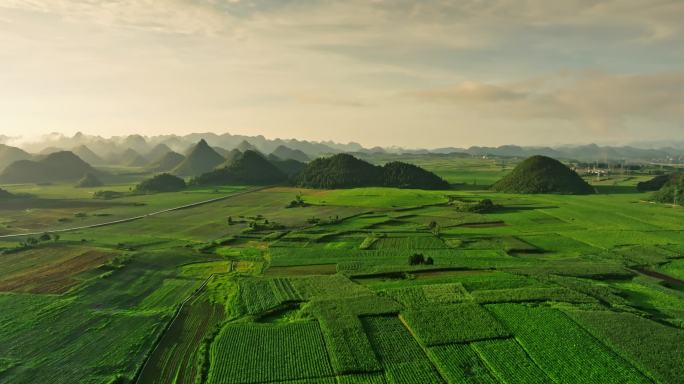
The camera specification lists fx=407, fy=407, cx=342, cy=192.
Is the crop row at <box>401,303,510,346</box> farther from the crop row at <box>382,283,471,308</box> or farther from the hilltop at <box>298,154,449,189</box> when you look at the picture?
the hilltop at <box>298,154,449,189</box>

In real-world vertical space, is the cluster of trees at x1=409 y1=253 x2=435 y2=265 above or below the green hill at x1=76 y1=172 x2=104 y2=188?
below

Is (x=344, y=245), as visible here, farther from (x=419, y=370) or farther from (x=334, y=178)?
(x=334, y=178)

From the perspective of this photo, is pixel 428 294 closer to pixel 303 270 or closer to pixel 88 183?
pixel 303 270

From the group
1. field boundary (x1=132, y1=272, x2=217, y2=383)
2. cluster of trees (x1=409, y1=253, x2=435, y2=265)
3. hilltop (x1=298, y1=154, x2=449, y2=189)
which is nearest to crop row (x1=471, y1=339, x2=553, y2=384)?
cluster of trees (x1=409, y1=253, x2=435, y2=265)

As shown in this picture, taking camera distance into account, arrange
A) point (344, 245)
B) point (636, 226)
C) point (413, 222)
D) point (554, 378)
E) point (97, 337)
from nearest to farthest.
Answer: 1. point (554, 378)
2. point (97, 337)
3. point (344, 245)
4. point (636, 226)
5. point (413, 222)

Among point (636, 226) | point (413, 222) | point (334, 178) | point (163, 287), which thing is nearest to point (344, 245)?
point (413, 222)

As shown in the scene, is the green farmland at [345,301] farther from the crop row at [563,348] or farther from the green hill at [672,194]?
the green hill at [672,194]
